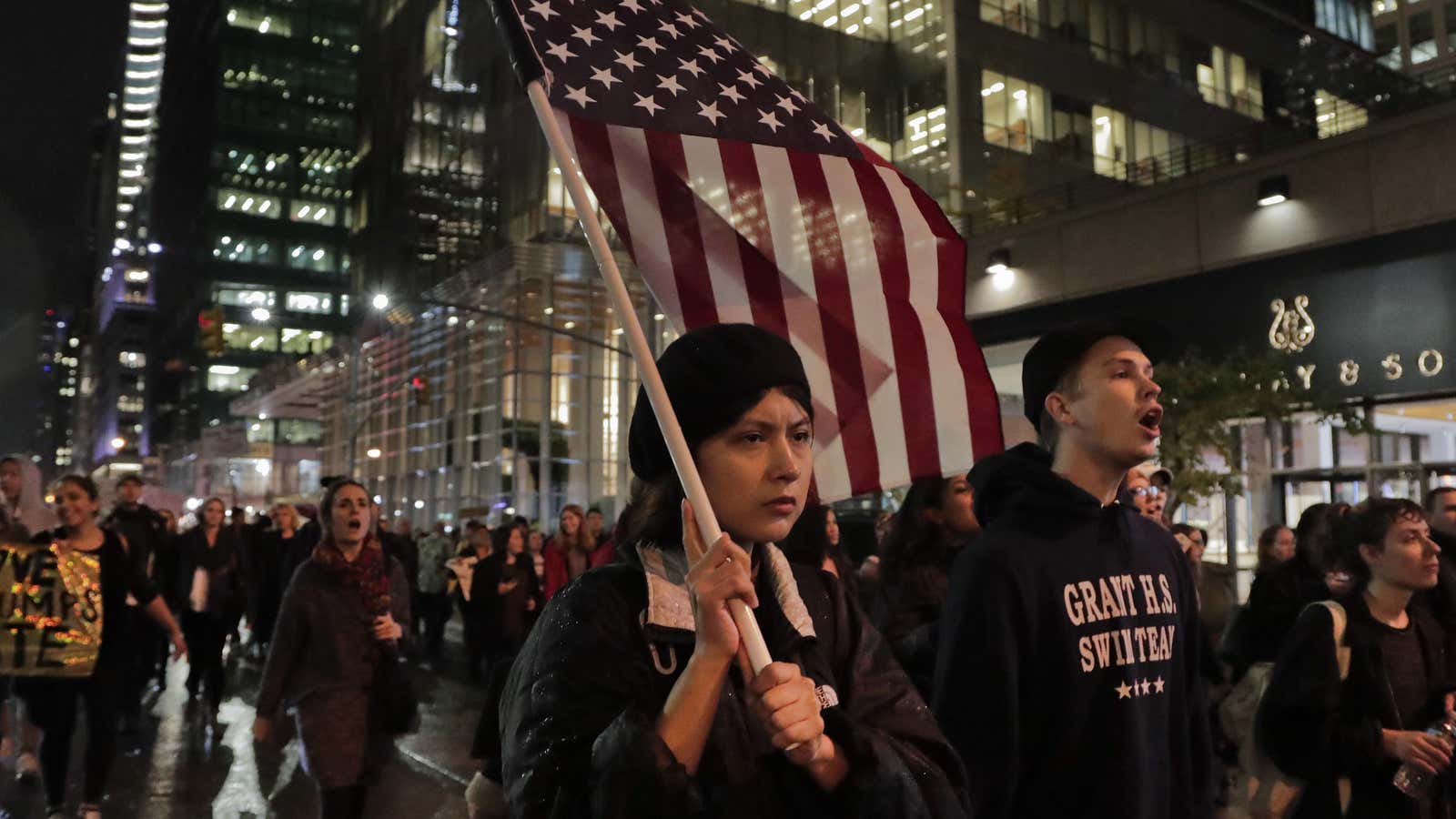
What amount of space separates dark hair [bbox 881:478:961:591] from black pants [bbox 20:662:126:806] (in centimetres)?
501

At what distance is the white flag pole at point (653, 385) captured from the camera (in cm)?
192

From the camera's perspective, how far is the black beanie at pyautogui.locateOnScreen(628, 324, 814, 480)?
2.17 m

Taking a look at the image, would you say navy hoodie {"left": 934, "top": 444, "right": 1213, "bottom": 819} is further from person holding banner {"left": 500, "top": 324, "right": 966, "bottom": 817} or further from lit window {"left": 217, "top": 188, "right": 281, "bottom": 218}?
lit window {"left": 217, "top": 188, "right": 281, "bottom": 218}

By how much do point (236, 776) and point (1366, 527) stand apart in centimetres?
867

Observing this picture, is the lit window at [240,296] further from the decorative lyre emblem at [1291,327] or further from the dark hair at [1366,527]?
the dark hair at [1366,527]

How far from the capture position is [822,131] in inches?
137

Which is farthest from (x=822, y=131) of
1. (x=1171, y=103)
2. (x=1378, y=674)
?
(x=1171, y=103)

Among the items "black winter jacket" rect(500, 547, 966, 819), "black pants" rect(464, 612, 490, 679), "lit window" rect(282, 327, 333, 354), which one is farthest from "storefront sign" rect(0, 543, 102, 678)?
"lit window" rect(282, 327, 333, 354)

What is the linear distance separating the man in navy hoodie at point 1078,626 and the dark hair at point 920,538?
8.61ft

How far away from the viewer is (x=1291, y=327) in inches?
792

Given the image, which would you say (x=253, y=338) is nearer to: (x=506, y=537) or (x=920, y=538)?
(x=506, y=537)

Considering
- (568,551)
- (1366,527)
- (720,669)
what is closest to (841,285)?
(720,669)

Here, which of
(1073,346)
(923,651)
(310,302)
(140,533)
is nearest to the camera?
(1073,346)

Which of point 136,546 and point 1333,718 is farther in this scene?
point 136,546
